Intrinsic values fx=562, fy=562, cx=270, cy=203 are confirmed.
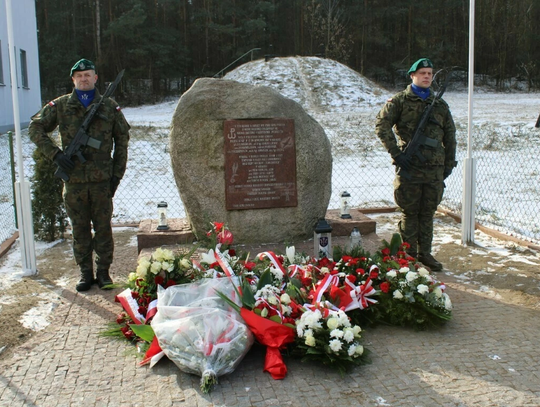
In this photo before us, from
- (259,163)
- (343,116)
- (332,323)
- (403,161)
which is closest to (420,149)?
(403,161)

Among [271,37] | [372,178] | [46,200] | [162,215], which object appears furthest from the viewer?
[271,37]

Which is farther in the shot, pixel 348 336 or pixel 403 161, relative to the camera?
pixel 403 161

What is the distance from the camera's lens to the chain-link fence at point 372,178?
777 cm

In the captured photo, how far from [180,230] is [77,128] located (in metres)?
1.52

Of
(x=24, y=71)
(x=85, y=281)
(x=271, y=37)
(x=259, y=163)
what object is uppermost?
(x=271, y=37)

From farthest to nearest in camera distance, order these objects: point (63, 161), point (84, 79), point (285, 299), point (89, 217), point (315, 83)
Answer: point (315, 83) < point (89, 217) < point (84, 79) < point (63, 161) < point (285, 299)

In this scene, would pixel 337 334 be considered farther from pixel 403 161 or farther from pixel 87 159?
pixel 87 159

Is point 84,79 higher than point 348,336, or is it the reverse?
point 84,79

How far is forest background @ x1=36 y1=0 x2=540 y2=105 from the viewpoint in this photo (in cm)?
2827

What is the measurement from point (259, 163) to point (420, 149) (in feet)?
4.96

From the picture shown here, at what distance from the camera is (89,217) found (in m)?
4.77

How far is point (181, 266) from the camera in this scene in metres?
3.96

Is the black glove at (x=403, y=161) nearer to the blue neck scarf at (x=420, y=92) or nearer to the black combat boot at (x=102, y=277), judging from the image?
the blue neck scarf at (x=420, y=92)

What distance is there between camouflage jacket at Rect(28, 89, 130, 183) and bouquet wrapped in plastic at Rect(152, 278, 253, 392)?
165 cm
